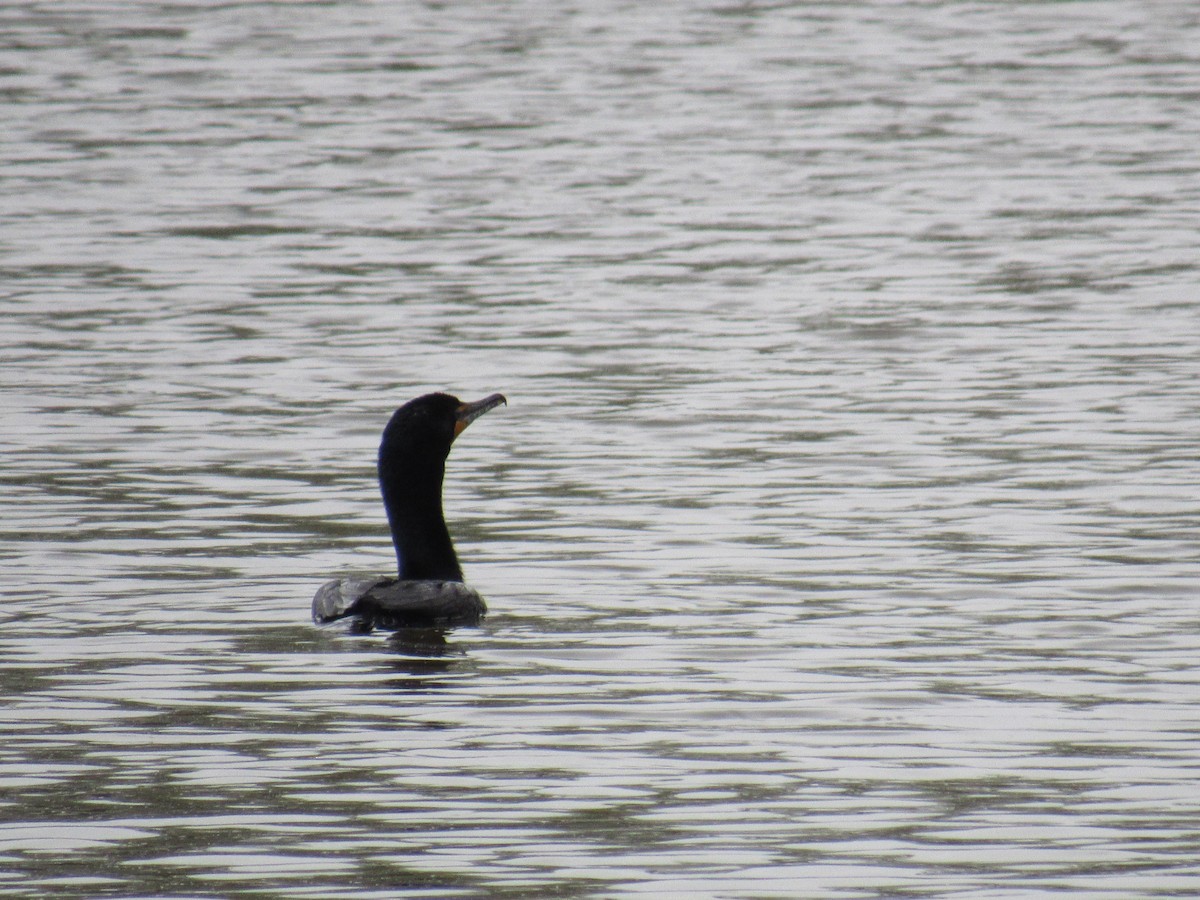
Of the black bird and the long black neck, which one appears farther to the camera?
the long black neck

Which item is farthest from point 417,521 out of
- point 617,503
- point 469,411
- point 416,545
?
point 617,503

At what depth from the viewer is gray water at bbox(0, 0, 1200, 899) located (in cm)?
976

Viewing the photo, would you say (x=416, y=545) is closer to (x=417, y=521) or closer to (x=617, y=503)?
(x=417, y=521)

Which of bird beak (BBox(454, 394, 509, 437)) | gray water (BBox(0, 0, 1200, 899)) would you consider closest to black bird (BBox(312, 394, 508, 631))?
bird beak (BBox(454, 394, 509, 437))

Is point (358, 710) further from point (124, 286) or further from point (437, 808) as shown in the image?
point (124, 286)

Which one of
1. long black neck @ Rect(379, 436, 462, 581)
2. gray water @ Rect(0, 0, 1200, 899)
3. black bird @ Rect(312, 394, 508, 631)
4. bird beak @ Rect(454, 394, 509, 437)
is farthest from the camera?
bird beak @ Rect(454, 394, 509, 437)

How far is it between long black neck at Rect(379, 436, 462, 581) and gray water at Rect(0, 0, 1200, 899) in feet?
1.40

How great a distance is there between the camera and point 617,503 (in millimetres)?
16375

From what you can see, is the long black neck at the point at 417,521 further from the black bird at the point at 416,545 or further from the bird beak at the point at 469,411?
the bird beak at the point at 469,411

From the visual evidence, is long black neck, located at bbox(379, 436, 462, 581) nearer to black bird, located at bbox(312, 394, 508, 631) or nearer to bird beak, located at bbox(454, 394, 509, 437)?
black bird, located at bbox(312, 394, 508, 631)

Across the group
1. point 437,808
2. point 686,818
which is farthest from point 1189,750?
point 437,808

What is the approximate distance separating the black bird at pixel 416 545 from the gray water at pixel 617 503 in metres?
0.18

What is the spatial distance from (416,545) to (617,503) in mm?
2867

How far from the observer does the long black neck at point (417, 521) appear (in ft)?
44.9
